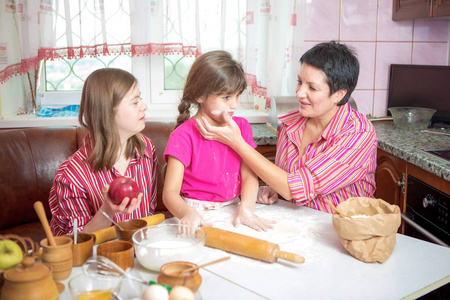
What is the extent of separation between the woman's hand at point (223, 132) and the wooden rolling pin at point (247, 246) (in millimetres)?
392

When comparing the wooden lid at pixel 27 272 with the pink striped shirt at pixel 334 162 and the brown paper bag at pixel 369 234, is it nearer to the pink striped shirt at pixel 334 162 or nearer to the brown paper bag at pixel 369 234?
the brown paper bag at pixel 369 234

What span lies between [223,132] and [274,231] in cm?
39

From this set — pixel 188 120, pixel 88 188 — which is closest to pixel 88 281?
pixel 88 188

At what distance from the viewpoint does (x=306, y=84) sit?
1.71 meters

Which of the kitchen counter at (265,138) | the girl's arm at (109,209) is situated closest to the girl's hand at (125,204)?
the girl's arm at (109,209)

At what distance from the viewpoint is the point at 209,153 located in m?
1.66

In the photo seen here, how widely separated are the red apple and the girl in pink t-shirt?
304 millimetres

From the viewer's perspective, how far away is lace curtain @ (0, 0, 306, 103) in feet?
8.79

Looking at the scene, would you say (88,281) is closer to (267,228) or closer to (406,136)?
(267,228)

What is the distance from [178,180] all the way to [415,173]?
3.68 feet

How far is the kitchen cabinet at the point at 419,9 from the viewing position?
2451mm

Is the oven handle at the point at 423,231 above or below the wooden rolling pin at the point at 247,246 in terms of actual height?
below


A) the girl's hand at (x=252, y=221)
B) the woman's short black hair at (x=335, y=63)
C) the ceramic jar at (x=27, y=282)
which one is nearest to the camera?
the ceramic jar at (x=27, y=282)

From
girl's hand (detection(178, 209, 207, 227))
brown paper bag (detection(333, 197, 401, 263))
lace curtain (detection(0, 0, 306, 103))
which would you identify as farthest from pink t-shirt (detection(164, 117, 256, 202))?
lace curtain (detection(0, 0, 306, 103))
